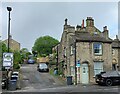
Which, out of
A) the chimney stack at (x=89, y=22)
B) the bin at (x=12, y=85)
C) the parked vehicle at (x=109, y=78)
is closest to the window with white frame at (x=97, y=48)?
the chimney stack at (x=89, y=22)

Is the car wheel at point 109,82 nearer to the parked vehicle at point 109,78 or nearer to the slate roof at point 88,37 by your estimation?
the parked vehicle at point 109,78

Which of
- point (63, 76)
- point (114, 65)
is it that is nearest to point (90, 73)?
point (63, 76)

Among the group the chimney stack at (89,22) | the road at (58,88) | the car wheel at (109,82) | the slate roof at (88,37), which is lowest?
the road at (58,88)

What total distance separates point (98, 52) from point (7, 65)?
15.7 meters

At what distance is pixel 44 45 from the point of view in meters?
103

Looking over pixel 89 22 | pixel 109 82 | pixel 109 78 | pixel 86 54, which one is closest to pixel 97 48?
pixel 86 54

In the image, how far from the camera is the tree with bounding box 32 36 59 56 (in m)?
102

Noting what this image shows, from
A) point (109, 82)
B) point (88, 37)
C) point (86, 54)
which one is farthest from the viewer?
point (88, 37)

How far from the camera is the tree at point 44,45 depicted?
10156cm

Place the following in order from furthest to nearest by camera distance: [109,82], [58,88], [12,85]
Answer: [109,82]
[12,85]
[58,88]

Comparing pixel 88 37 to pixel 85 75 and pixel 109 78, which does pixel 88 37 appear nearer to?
pixel 85 75

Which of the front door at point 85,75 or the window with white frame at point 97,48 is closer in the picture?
the front door at point 85,75

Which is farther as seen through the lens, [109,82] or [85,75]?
[85,75]

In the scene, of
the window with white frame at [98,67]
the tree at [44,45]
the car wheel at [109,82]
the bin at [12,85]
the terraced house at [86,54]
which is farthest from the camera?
the tree at [44,45]
